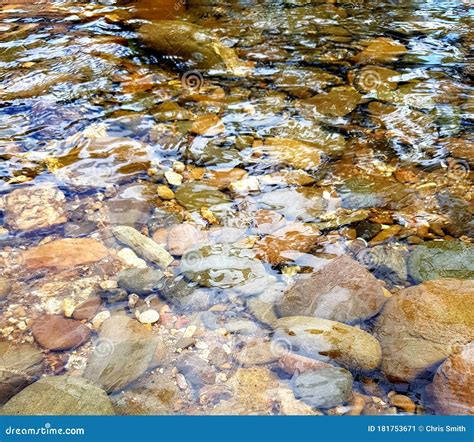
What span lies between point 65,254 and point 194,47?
356 cm

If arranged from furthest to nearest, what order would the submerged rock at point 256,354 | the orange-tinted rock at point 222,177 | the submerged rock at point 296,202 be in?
the orange-tinted rock at point 222,177 < the submerged rock at point 296,202 < the submerged rock at point 256,354

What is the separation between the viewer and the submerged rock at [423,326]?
2793mm

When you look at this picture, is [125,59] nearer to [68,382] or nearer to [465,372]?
[68,382]

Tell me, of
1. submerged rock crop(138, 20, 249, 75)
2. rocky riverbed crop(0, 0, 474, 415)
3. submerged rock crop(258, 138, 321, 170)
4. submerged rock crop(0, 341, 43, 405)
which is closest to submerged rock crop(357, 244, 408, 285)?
rocky riverbed crop(0, 0, 474, 415)

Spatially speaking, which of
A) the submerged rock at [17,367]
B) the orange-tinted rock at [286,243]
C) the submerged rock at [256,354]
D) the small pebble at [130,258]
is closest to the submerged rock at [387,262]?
the orange-tinted rock at [286,243]

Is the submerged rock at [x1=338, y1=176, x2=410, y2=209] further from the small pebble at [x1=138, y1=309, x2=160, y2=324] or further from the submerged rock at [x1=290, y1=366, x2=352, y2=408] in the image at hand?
the small pebble at [x1=138, y1=309, x2=160, y2=324]

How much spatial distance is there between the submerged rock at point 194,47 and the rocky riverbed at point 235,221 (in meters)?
0.03

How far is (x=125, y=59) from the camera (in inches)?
245

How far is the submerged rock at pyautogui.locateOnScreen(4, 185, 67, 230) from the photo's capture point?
12.7ft

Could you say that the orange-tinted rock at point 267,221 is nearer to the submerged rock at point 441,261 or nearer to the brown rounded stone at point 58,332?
the submerged rock at point 441,261

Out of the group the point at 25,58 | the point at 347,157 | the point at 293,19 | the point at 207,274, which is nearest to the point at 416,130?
the point at 347,157

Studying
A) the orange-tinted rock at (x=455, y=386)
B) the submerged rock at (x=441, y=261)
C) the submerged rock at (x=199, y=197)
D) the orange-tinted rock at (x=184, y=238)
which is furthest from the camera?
the submerged rock at (x=199, y=197)

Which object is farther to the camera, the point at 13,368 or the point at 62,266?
the point at 62,266
